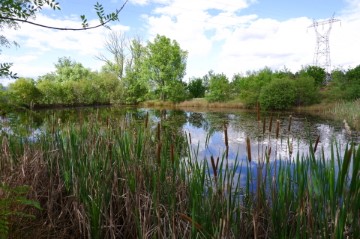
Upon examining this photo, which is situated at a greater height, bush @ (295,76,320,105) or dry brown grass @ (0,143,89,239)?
bush @ (295,76,320,105)

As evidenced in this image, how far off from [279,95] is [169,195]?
91.4ft

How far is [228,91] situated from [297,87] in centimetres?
898

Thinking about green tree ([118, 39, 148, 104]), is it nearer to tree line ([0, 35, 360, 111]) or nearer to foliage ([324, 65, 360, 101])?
tree line ([0, 35, 360, 111])

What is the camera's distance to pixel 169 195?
9.23ft

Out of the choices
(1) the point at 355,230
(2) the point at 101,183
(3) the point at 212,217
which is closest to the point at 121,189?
(2) the point at 101,183

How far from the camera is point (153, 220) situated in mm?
2666

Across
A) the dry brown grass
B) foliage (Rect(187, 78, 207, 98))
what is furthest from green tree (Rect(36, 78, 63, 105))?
the dry brown grass

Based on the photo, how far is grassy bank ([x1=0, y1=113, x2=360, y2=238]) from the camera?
2101 mm

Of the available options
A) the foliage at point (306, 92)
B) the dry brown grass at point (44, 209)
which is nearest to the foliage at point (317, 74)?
the foliage at point (306, 92)

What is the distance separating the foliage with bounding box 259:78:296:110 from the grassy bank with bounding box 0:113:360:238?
87.7 feet

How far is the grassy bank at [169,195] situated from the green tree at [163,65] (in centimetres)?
3502

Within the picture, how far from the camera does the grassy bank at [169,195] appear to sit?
2.10 m

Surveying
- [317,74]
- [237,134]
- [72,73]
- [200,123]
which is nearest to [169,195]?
[237,134]

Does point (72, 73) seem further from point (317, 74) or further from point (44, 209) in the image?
point (44, 209)
